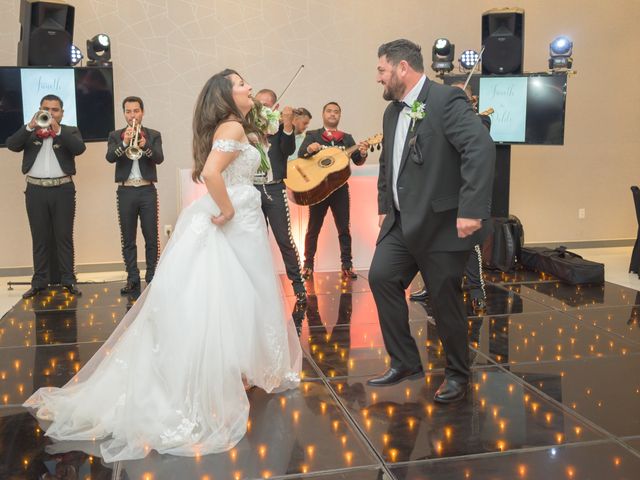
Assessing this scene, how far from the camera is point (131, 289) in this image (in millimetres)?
7117

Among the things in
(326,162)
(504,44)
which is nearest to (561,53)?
(504,44)

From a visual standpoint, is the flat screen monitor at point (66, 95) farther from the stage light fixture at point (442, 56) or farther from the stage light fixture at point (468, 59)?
the stage light fixture at point (468, 59)

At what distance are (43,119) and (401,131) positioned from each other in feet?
13.6

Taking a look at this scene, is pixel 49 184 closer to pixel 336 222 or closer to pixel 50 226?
pixel 50 226

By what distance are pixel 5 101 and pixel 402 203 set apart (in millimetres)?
5059

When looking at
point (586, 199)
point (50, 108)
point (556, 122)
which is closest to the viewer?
point (50, 108)

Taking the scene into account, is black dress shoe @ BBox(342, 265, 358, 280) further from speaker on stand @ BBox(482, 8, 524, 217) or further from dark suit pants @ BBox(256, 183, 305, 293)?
speaker on stand @ BBox(482, 8, 524, 217)

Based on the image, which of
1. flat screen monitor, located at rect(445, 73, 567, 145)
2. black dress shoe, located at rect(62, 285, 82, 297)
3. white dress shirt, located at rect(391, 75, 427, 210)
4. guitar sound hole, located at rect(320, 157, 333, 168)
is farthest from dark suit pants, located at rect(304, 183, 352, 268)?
white dress shirt, located at rect(391, 75, 427, 210)

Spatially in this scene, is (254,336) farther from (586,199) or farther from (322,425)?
(586,199)

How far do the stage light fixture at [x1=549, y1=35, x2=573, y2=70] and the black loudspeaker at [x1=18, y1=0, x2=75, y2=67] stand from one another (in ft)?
17.0

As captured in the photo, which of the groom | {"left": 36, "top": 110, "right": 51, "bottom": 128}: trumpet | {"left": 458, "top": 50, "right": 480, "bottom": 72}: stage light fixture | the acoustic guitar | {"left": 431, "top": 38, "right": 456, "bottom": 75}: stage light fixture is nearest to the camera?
the groom

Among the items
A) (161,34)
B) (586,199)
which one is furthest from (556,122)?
(161,34)

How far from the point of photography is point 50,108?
681 cm

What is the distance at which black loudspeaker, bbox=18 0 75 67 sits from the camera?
23.5ft
